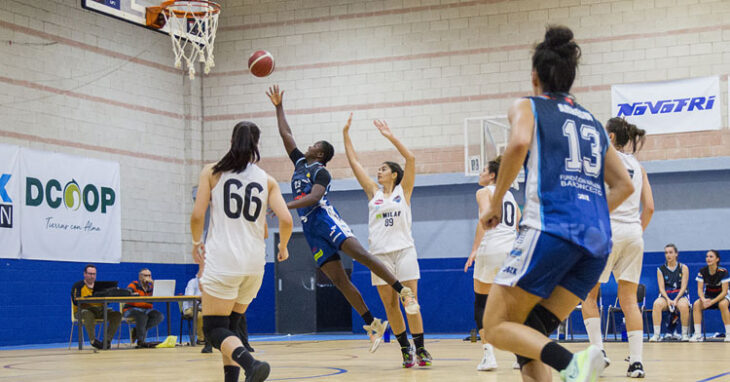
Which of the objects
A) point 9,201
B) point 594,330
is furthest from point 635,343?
point 9,201

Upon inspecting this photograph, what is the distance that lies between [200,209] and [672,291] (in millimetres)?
11068

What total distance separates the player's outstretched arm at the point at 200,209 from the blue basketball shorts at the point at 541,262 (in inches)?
88.4

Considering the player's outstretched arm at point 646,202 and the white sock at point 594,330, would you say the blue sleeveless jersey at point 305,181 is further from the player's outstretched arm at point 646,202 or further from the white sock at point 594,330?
the player's outstretched arm at point 646,202

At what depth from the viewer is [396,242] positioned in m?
8.03

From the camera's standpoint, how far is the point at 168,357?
1091 centimetres

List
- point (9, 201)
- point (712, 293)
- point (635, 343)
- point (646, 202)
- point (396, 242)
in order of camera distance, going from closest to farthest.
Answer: point (635, 343) → point (646, 202) → point (396, 242) → point (712, 293) → point (9, 201)

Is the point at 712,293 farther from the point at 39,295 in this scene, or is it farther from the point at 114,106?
the point at 114,106

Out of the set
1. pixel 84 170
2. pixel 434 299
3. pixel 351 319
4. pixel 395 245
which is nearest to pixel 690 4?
pixel 434 299

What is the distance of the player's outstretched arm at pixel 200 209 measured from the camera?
5.33m

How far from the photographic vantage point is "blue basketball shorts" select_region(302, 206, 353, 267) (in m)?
8.03

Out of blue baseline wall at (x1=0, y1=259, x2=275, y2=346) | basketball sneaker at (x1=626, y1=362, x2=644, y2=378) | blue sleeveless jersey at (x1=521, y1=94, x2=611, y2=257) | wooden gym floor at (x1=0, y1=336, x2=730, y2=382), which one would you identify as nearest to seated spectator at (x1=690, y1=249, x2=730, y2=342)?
wooden gym floor at (x1=0, y1=336, x2=730, y2=382)

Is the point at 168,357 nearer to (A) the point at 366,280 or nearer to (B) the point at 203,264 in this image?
(B) the point at 203,264

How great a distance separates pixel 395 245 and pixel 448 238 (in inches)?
382

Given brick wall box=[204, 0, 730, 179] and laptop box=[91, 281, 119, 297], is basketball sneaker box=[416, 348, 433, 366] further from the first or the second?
brick wall box=[204, 0, 730, 179]
